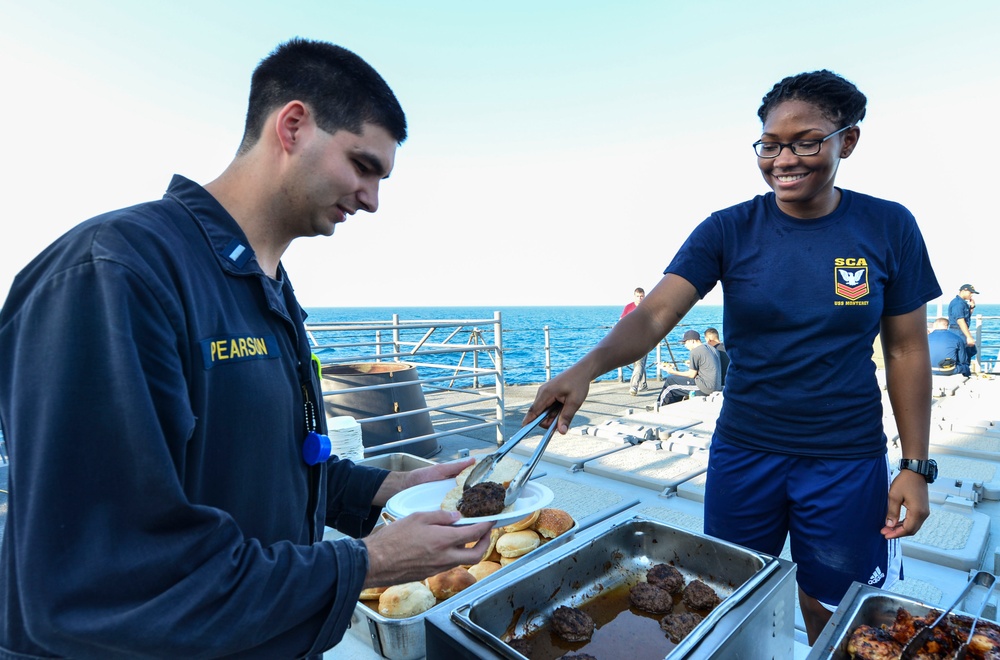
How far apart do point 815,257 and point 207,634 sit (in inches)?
65.1

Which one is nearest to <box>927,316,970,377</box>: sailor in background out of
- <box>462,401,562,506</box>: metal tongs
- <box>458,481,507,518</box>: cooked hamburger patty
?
<box>462,401,562,506</box>: metal tongs

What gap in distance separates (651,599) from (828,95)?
145 cm

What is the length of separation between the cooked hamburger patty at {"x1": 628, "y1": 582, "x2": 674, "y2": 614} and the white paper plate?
1.06ft

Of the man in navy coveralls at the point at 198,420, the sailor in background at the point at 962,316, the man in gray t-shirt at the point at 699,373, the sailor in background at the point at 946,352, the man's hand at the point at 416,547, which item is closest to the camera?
the man in navy coveralls at the point at 198,420

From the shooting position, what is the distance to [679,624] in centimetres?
124

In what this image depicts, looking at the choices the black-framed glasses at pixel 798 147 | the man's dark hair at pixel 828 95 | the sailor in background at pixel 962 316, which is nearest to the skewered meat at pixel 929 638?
the black-framed glasses at pixel 798 147

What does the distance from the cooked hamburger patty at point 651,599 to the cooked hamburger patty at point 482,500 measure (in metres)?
0.43

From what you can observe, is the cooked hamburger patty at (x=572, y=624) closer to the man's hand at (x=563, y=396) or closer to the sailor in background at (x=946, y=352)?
the man's hand at (x=563, y=396)

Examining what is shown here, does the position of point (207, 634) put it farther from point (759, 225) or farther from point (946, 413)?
point (946, 413)

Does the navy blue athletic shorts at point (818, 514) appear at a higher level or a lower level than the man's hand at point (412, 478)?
lower

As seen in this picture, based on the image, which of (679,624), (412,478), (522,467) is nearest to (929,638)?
(679,624)

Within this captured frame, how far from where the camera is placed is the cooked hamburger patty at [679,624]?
1.22 m

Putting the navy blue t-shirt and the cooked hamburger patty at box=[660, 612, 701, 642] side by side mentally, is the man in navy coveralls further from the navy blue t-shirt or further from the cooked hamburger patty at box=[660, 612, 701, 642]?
the navy blue t-shirt

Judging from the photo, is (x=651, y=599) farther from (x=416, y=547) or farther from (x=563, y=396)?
(x=416, y=547)
